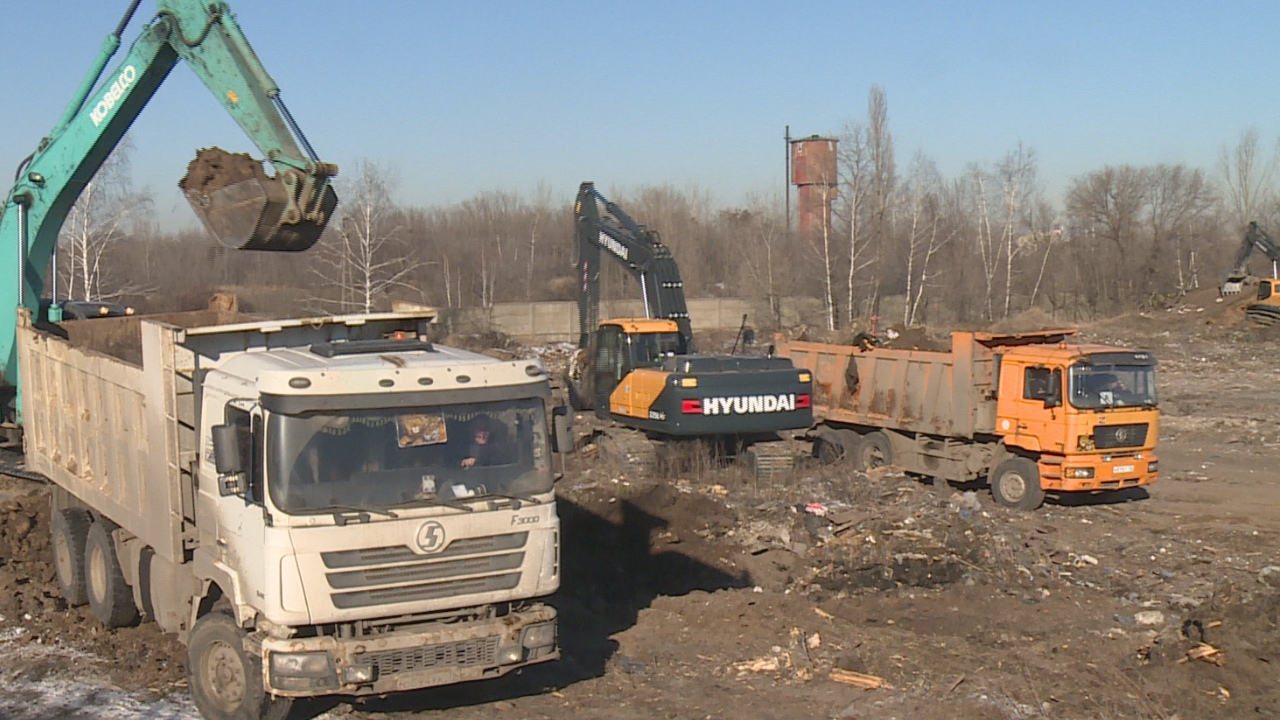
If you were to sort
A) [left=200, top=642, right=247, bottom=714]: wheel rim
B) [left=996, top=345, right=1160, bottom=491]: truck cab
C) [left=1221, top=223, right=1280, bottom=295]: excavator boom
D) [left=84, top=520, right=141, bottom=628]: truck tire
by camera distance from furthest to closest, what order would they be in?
[left=1221, top=223, right=1280, bottom=295]: excavator boom → [left=996, top=345, right=1160, bottom=491]: truck cab → [left=84, top=520, right=141, bottom=628]: truck tire → [left=200, top=642, right=247, bottom=714]: wheel rim

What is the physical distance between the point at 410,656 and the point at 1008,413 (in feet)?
38.7

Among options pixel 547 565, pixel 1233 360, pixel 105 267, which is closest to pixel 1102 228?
pixel 1233 360

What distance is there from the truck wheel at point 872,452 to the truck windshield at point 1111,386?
346cm

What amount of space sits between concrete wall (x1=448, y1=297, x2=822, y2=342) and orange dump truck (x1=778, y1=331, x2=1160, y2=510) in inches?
828

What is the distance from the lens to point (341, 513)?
22.5ft

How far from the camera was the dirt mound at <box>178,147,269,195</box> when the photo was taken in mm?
9953

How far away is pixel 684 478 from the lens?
54.2 ft

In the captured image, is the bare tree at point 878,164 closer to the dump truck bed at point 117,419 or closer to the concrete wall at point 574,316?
the concrete wall at point 574,316

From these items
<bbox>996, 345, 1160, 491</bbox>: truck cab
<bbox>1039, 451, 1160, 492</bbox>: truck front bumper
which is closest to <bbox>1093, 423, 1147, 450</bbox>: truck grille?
<bbox>996, 345, 1160, 491</bbox>: truck cab

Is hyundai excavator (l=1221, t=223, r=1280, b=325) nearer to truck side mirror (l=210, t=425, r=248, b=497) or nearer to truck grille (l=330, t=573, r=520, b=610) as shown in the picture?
truck grille (l=330, t=573, r=520, b=610)

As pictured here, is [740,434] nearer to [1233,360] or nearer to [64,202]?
[64,202]

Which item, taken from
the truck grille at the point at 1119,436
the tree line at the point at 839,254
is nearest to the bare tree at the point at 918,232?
the tree line at the point at 839,254

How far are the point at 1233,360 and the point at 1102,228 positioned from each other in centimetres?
2758

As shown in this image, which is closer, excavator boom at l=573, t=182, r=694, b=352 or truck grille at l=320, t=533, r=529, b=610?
truck grille at l=320, t=533, r=529, b=610
